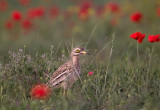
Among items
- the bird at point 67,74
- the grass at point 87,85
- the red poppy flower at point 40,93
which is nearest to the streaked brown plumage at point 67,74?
the bird at point 67,74

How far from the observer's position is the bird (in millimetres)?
6711

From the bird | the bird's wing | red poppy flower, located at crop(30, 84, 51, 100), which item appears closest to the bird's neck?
the bird

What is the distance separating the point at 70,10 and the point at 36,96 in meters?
9.25

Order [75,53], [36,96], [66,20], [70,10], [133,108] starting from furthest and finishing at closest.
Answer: [66,20]
[70,10]
[75,53]
[36,96]
[133,108]

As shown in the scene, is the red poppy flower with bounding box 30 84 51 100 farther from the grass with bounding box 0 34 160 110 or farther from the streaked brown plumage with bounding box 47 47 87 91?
the streaked brown plumage with bounding box 47 47 87 91

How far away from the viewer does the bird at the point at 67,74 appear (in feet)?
22.0

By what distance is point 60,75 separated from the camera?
6.76 meters

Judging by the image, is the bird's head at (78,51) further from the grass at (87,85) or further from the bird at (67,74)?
the grass at (87,85)

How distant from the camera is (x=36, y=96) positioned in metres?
5.99

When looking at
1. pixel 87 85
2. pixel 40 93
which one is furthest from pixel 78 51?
pixel 40 93

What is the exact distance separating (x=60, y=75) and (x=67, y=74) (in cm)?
11

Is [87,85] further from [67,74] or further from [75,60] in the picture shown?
[75,60]

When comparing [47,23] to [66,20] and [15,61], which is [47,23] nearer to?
[66,20]

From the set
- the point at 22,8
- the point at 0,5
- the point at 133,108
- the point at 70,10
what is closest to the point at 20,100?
the point at 133,108
